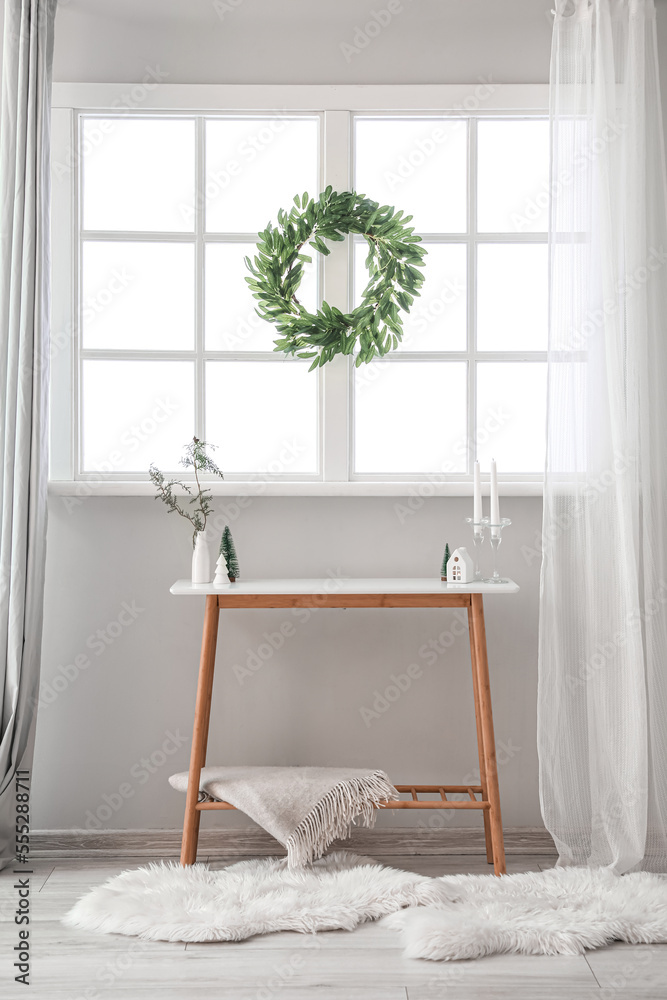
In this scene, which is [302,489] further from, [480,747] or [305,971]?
[305,971]

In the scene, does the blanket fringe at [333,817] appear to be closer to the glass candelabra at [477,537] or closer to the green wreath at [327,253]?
the glass candelabra at [477,537]

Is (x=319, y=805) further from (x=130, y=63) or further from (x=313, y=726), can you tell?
(x=130, y=63)

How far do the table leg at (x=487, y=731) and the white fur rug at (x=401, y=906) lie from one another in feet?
0.28

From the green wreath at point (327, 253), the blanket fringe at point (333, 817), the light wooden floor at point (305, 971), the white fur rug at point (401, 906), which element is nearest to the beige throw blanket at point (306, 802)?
the blanket fringe at point (333, 817)

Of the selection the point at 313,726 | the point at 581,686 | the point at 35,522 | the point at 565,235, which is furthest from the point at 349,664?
the point at 565,235

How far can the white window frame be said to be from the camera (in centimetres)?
226

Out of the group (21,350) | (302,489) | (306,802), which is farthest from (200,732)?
(21,350)

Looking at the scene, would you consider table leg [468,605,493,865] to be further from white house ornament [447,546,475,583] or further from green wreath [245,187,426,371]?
green wreath [245,187,426,371]

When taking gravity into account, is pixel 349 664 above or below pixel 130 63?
below

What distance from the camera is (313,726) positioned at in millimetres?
2277

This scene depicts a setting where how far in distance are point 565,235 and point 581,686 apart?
4.01 feet

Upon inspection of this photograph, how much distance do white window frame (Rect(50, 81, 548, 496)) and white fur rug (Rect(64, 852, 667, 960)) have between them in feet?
3.36

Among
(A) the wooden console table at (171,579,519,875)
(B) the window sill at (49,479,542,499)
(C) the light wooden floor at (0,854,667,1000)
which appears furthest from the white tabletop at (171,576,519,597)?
(C) the light wooden floor at (0,854,667,1000)

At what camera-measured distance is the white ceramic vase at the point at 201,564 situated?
2100 mm
